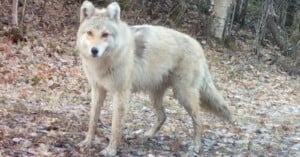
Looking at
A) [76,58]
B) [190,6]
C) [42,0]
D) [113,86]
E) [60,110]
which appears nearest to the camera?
[113,86]

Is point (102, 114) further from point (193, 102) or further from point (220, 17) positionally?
point (220, 17)

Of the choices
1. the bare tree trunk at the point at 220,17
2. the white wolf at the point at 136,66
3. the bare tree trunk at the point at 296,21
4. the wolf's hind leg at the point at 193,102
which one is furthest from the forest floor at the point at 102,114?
the bare tree trunk at the point at 296,21

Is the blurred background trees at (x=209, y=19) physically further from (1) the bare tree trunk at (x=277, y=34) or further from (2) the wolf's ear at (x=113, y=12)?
(2) the wolf's ear at (x=113, y=12)

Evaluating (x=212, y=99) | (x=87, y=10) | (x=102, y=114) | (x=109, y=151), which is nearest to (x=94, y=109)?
(x=109, y=151)

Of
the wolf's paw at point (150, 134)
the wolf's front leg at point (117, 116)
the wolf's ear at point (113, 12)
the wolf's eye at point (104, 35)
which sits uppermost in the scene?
the wolf's ear at point (113, 12)

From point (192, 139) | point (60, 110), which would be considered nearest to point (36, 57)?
point (60, 110)

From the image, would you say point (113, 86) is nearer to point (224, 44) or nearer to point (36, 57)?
point (36, 57)

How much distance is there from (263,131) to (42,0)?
11.2 m

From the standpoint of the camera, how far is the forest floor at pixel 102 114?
6656mm

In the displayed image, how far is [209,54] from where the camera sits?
54.6 ft

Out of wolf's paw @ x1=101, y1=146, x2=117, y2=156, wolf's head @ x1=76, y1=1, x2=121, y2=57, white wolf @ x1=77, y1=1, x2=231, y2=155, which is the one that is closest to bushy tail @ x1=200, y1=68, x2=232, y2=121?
white wolf @ x1=77, y1=1, x2=231, y2=155

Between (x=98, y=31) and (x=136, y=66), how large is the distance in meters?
0.85

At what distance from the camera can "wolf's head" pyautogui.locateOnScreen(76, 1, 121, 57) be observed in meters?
5.82

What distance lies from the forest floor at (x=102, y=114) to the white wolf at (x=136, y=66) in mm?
405
